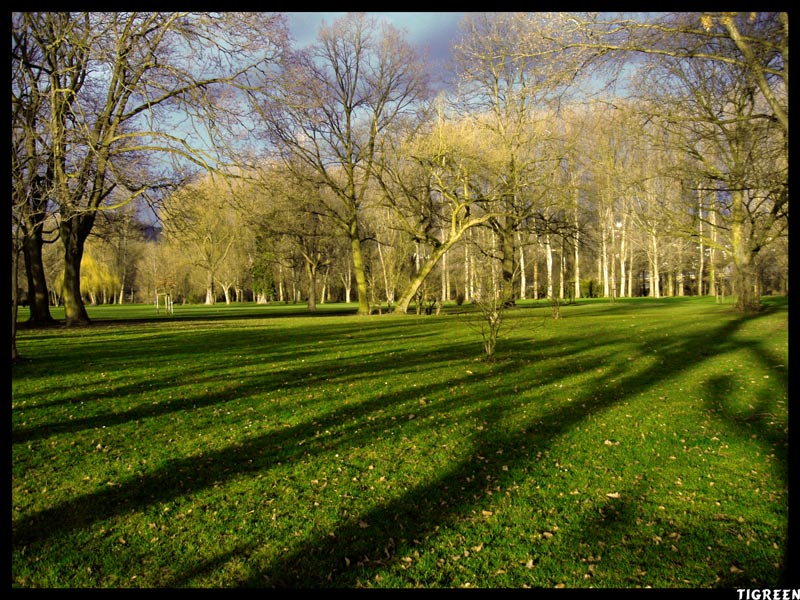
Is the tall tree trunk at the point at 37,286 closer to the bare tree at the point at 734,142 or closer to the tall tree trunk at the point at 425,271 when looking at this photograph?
the tall tree trunk at the point at 425,271

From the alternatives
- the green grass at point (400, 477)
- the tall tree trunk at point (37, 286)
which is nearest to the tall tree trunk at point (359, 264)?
the tall tree trunk at point (37, 286)

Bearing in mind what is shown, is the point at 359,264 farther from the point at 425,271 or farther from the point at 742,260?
the point at 742,260

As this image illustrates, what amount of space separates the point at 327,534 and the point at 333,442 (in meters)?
1.89

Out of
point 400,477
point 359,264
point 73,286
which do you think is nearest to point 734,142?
point 359,264

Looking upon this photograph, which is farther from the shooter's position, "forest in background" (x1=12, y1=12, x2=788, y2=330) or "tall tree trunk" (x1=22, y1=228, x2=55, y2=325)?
"tall tree trunk" (x1=22, y1=228, x2=55, y2=325)

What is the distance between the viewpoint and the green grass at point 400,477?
2.95 m

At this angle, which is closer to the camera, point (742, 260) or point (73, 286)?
point (73, 286)

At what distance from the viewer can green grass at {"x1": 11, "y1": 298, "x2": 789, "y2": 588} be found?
9.68 ft

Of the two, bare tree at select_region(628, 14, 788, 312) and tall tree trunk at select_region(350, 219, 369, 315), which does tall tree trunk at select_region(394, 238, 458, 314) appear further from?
bare tree at select_region(628, 14, 788, 312)

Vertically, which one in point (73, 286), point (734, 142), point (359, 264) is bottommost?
point (73, 286)

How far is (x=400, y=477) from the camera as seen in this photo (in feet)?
13.9

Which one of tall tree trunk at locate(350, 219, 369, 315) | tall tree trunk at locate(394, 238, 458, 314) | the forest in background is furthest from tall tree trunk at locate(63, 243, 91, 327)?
tall tree trunk at locate(394, 238, 458, 314)
